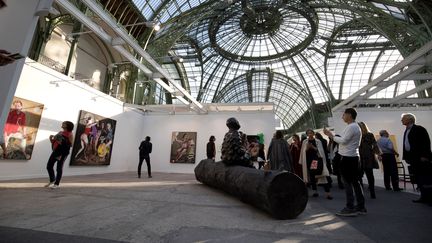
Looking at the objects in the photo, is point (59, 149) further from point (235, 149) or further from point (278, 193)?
point (278, 193)

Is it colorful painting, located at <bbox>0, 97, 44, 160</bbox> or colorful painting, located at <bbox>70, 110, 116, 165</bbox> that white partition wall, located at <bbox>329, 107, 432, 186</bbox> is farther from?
colorful painting, located at <bbox>0, 97, 44, 160</bbox>

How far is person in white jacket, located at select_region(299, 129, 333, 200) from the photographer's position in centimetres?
564

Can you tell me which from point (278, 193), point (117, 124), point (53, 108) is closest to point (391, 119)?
point (278, 193)

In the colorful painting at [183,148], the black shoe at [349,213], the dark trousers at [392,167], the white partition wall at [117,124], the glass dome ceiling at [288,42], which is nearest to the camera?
the black shoe at [349,213]

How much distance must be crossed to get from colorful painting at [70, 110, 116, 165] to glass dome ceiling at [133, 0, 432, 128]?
7126mm

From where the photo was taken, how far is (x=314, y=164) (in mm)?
5633

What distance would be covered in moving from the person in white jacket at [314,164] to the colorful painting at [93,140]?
33.7ft

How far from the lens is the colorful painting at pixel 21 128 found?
763 centimetres

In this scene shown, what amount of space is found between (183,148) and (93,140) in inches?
229

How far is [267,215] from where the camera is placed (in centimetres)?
374

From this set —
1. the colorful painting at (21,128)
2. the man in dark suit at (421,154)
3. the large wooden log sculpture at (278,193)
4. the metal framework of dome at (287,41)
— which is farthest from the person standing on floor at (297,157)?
the colorful painting at (21,128)

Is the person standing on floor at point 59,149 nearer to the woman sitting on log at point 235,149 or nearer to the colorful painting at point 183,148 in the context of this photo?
the woman sitting on log at point 235,149

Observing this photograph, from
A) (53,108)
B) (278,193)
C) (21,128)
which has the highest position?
(53,108)

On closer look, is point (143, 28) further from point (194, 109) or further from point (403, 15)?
point (403, 15)
